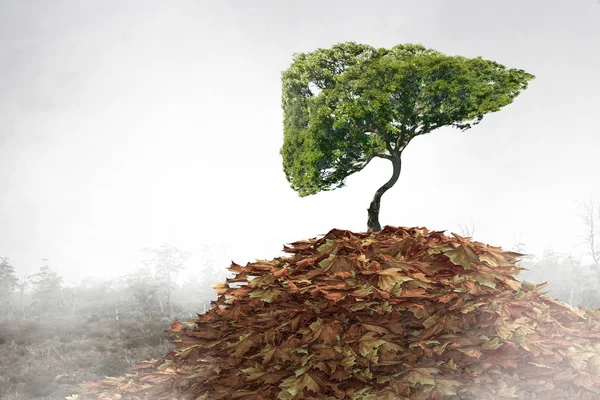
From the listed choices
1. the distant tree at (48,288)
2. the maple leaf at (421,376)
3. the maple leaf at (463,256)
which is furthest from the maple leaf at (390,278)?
the distant tree at (48,288)

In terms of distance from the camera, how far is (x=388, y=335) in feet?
12.3

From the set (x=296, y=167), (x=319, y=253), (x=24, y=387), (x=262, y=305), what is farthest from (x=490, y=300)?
(x=296, y=167)

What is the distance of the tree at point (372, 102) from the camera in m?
10.9

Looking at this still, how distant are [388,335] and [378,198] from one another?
25.7ft

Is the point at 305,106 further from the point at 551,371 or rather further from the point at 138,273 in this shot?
the point at 138,273

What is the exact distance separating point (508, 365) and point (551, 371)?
0.43 metres

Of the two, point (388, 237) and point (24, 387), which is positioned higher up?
point (388, 237)

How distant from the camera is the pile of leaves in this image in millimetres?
3641

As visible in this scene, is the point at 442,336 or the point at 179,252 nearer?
the point at 442,336

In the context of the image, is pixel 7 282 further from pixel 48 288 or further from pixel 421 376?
pixel 421 376

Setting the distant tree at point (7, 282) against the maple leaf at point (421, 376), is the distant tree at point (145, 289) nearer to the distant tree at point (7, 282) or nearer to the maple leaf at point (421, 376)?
the distant tree at point (7, 282)

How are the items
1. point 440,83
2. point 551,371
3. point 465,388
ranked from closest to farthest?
point 465,388 → point 551,371 → point 440,83

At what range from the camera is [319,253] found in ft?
14.9

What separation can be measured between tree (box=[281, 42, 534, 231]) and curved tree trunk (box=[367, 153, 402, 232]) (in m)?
0.02
